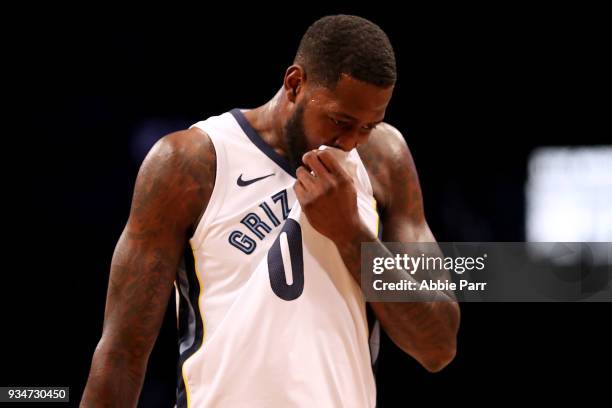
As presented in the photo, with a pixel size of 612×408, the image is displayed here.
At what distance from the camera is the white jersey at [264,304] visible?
145 centimetres

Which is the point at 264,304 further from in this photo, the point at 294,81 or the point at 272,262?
the point at 294,81

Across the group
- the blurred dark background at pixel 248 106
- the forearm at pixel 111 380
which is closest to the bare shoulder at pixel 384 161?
the forearm at pixel 111 380

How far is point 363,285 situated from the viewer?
1500 millimetres

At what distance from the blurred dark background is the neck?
1.36m

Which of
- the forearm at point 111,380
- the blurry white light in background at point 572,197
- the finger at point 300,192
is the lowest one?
the forearm at point 111,380

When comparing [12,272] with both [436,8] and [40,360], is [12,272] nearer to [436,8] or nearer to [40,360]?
[40,360]

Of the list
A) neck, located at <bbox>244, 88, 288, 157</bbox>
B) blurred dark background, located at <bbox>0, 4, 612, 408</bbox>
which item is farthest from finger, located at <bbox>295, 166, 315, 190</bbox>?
blurred dark background, located at <bbox>0, 4, 612, 408</bbox>

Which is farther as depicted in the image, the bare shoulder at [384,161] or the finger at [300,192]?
the bare shoulder at [384,161]

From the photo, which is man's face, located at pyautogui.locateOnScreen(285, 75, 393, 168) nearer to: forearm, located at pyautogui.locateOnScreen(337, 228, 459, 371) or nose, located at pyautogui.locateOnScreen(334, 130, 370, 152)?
nose, located at pyautogui.locateOnScreen(334, 130, 370, 152)

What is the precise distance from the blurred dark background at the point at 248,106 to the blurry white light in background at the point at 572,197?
0.19ft

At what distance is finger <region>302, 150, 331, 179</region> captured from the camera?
4.84ft

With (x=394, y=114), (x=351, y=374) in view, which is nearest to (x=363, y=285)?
(x=351, y=374)

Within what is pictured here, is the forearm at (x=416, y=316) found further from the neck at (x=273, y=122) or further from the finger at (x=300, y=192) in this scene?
the neck at (x=273, y=122)

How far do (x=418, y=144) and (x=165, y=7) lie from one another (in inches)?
38.8
